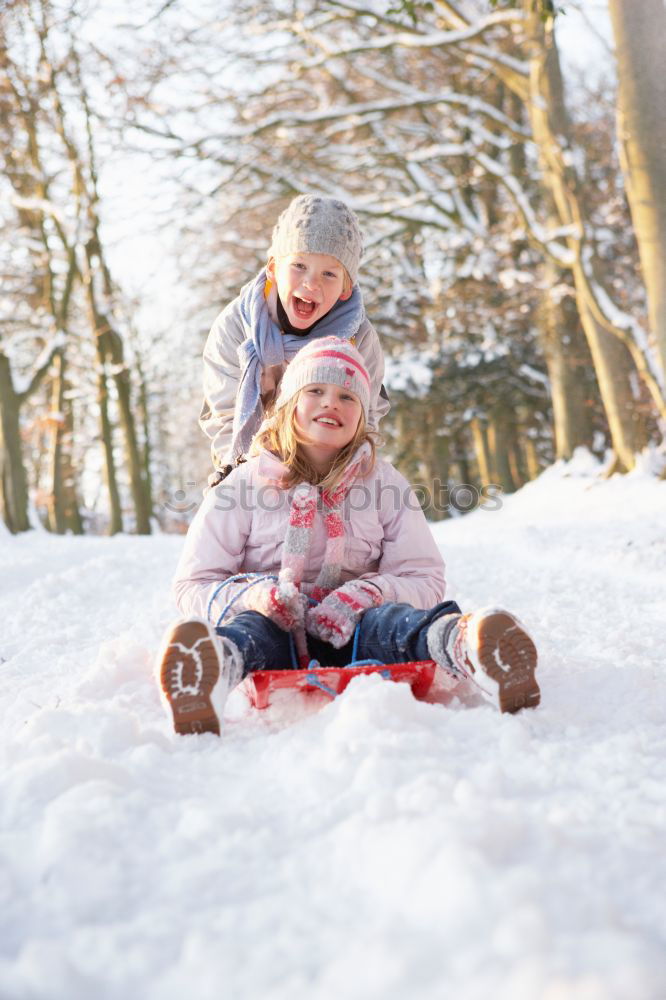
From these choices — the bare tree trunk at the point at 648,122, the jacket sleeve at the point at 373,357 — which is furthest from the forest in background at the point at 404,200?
the jacket sleeve at the point at 373,357

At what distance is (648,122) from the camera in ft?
17.7

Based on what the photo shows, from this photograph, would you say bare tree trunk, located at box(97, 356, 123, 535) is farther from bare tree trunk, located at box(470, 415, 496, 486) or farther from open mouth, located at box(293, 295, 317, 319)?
open mouth, located at box(293, 295, 317, 319)

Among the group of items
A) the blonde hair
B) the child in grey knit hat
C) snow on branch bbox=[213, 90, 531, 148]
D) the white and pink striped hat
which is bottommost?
the blonde hair

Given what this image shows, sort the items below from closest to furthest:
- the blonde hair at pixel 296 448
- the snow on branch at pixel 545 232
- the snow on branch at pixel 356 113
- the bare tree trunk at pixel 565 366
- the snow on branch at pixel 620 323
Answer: the blonde hair at pixel 296 448 → the snow on branch at pixel 620 323 → the snow on branch at pixel 545 232 → the snow on branch at pixel 356 113 → the bare tree trunk at pixel 565 366

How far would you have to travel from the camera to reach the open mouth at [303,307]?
271 cm

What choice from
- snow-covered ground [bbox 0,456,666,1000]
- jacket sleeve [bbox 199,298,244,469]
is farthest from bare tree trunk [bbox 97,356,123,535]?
snow-covered ground [bbox 0,456,666,1000]

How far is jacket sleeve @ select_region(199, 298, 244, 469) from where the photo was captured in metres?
2.95

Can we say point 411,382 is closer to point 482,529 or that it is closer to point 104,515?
point 482,529

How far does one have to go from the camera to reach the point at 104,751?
4.55 ft

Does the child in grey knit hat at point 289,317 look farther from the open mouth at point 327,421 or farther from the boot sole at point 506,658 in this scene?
the boot sole at point 506,658

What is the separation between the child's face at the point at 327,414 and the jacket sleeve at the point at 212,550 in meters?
0.25

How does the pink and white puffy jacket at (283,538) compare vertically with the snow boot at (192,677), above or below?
above

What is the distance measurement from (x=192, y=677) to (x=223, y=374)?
1.71 m

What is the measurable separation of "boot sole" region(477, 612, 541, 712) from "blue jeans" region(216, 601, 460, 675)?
1.00ft
